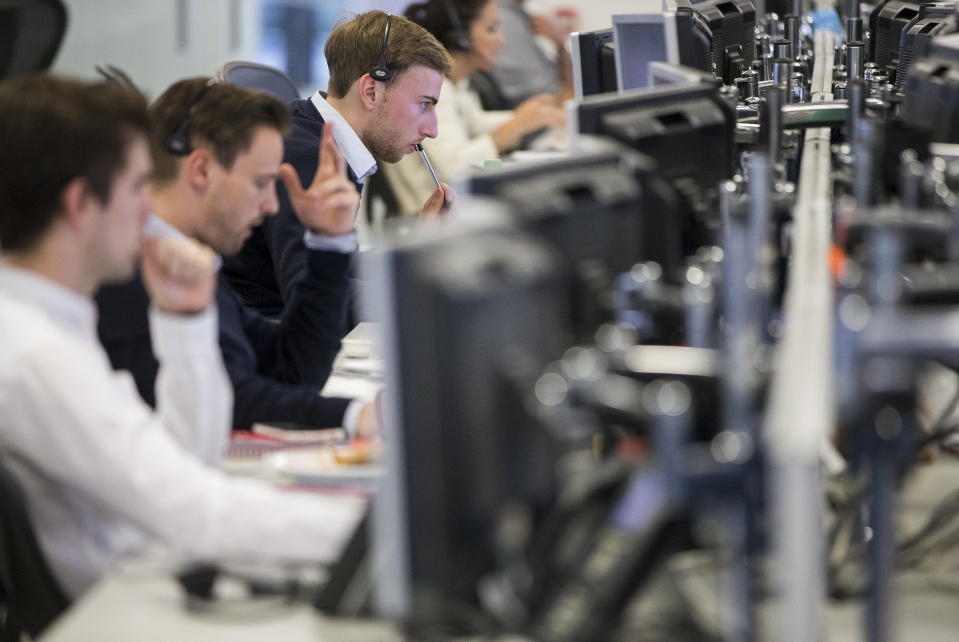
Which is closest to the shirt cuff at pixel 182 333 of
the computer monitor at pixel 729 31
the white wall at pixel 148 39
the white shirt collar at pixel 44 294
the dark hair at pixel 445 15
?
the white shirt collar at pixel 44 294

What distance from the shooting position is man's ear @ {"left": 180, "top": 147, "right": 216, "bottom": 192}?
196cm

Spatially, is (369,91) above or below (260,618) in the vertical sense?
above

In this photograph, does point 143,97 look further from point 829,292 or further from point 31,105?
point 829,292

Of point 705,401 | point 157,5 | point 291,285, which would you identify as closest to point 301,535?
point 705,401

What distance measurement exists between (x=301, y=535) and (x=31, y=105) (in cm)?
56

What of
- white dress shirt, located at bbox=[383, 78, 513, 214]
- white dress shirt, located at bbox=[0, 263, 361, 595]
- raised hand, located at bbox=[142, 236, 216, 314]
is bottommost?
white dress shirt, located at bbox=[383, 78, 513, 214]

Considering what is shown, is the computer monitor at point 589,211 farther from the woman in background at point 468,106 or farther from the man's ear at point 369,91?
the woman in background at point 468,106

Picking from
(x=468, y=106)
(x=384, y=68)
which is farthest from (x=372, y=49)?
(x=468, y=106)

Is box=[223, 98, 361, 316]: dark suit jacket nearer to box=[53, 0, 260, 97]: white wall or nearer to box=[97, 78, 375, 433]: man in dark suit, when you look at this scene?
box=[97, 78, 375, 433]: man in dark suit

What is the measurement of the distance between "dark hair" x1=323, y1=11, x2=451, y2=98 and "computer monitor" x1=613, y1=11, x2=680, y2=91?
0.71 meters

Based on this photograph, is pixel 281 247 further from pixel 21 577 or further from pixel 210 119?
pixel 21 577

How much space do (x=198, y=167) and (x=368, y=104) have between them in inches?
40.9

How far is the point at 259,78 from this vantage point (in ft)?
11.6

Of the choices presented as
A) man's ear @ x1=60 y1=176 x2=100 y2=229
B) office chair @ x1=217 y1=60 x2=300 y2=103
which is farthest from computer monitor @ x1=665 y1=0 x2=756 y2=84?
man's ear @ x1=60 y1=176 x2=100 y2=229
